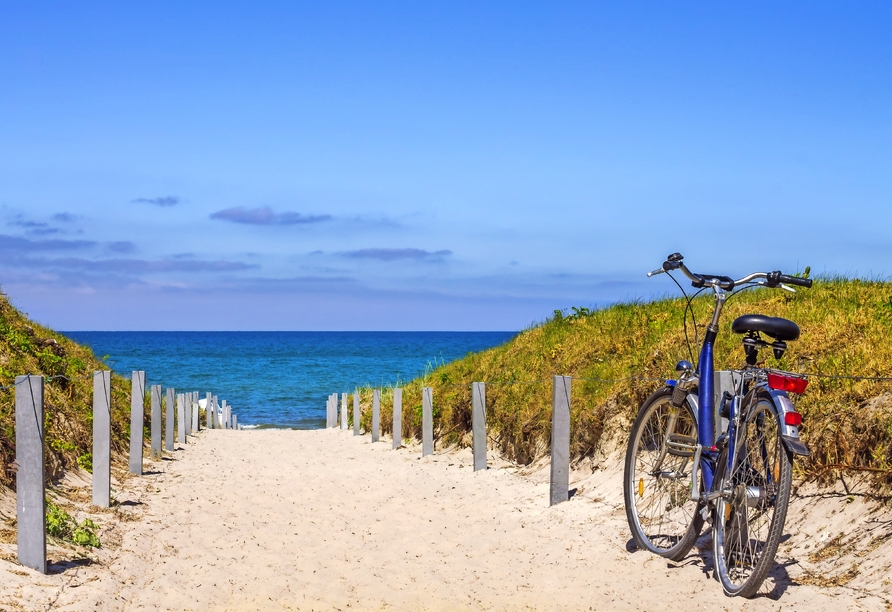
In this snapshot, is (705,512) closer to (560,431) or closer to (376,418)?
(560,431)

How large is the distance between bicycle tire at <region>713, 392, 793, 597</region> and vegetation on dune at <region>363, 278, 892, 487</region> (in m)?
1.53

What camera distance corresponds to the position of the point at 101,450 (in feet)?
33.1

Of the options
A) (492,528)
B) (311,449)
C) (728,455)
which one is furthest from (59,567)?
(311,449)

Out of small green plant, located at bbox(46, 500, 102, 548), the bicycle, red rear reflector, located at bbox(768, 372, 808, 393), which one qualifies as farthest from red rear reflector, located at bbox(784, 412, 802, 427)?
small green plant, located at bbox(46, 500, 102, 548)

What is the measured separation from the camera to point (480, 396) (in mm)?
13969

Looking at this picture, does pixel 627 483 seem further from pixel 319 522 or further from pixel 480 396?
pixel 480 396

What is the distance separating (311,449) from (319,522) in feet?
34.8

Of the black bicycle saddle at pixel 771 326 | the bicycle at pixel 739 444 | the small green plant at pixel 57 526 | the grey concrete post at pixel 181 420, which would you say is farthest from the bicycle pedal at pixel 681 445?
the grey concrete post at pixel 181 420

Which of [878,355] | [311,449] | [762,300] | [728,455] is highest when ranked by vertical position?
[762,300]

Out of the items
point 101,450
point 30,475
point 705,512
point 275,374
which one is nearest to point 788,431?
point 705,512

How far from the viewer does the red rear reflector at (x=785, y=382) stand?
5.62 meters

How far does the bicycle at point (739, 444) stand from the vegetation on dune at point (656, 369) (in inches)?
54.4

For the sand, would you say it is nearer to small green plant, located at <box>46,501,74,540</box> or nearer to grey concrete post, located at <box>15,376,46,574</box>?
grey concrete post, located at <box>15,376,46,574</box>

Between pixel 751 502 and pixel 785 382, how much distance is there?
829 millimetres
